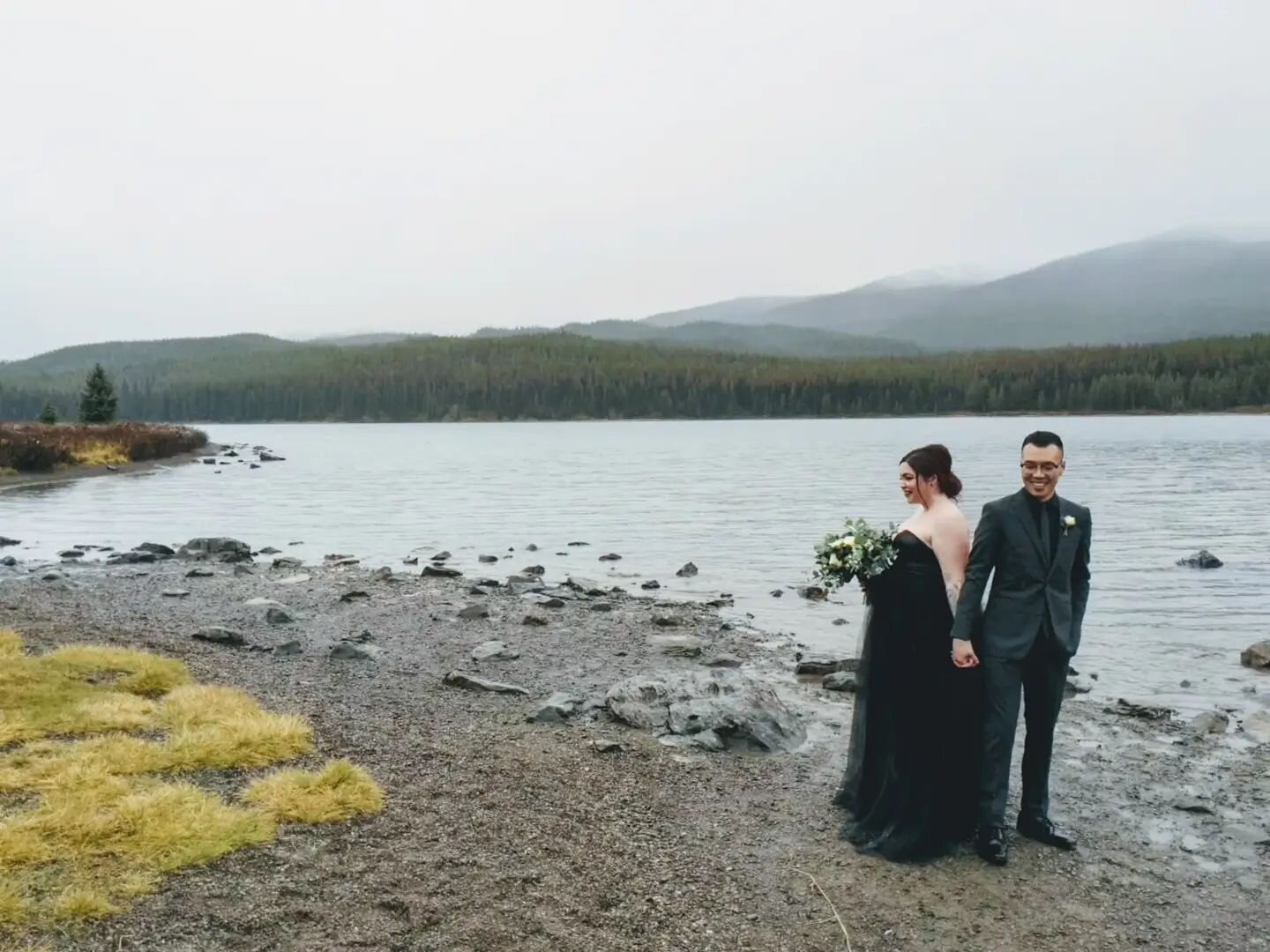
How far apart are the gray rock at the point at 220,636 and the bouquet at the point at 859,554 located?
10.6 meters

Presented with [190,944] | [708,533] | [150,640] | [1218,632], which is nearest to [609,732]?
[190,944]

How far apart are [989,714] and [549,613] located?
12.5m

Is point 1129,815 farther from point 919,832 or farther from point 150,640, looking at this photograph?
point 150,640

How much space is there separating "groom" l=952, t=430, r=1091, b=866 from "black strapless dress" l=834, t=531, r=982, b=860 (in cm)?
17

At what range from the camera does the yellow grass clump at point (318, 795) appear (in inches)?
299

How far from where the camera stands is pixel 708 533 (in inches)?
1335

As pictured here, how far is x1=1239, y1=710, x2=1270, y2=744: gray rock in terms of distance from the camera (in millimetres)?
11398

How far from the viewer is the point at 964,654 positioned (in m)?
7.30

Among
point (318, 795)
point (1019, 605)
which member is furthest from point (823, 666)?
point (318, 795)

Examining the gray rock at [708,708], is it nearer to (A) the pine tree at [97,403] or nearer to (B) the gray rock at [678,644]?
(B) the gray rock at [678,644]

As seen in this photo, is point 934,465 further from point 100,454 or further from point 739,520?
point 100,454

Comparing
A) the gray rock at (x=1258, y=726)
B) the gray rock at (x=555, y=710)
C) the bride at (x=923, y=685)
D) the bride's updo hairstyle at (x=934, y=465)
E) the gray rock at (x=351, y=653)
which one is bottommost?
the gray rock at (x=1258, y=726)

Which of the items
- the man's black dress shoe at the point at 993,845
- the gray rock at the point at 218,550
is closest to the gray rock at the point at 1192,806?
the man's black dress shoe at the point at 993,845

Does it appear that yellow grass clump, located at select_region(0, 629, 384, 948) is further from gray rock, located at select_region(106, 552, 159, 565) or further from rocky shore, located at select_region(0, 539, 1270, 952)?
gray rock, located at select_region(106, 552, 159, 565)
